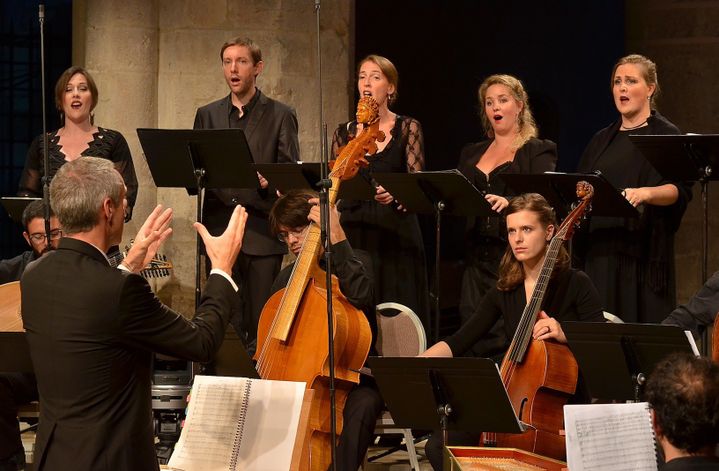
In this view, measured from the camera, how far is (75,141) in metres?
6.23

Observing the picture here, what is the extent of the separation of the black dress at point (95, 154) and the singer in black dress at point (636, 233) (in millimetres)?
2441

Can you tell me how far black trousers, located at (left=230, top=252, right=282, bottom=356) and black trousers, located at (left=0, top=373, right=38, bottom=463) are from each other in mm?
1270

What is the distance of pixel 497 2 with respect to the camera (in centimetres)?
876

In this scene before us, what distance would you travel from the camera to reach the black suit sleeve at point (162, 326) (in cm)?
322

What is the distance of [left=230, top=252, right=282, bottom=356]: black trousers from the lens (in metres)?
6.08

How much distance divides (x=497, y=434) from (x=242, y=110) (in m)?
2.66

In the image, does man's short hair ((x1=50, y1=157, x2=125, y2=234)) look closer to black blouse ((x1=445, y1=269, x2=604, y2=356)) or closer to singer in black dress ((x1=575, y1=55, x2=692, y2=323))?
black blouse ((x1=445, y1=269, x2=604, y2=356))

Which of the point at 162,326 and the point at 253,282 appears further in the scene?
the point at 253,282

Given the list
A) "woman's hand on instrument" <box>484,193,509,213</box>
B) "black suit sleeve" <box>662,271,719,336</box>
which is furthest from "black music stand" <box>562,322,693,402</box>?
"woman's hand on instrument" <box>484,193,509,213</box>

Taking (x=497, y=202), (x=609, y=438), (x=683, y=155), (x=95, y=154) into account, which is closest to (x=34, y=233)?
(x=95, y=154)

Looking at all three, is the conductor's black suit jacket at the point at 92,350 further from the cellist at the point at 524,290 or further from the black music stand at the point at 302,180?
the black music stand at the point at 302,180

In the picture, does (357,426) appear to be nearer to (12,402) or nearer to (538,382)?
(538,382)

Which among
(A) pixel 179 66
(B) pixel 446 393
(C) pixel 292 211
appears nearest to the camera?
(B) pixel 446 393

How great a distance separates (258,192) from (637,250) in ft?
6.37
